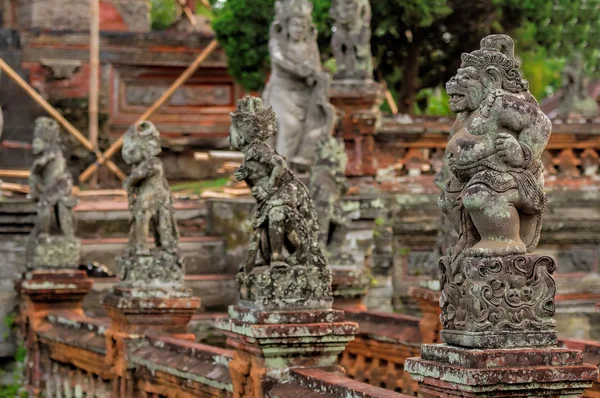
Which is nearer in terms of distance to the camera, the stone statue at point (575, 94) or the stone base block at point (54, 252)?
the stone base block at point (54, 252)

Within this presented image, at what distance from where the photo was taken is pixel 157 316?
14086mm

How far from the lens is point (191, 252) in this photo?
1841 cm

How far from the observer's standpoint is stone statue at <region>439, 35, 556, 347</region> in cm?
795

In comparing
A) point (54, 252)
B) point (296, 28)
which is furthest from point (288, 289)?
point (296, 28)

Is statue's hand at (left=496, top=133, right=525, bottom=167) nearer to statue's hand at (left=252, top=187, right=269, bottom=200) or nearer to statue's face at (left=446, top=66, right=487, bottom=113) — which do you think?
statue's face at (left=446, top=66, right=487, bottom=113)

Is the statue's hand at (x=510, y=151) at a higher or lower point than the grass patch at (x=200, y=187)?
lower

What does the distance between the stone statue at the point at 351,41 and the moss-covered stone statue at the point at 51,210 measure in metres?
3.96

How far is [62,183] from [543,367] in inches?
391

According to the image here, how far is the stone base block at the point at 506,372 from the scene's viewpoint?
25.4 feet

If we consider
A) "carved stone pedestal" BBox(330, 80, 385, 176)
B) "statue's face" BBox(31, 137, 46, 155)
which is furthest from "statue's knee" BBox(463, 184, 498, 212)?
"carved stone pedestal" BBox(330, 80, 385, 176)

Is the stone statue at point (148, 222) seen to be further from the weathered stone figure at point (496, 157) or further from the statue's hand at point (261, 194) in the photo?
the weathered stone figure at point (496, 157)

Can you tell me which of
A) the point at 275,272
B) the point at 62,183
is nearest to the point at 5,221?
the point at 62,183

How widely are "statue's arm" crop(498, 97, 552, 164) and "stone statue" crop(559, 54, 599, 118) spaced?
14448 mm

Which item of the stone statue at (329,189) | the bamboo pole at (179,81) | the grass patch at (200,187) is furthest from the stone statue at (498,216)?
the bamboo pole at (179,81)
